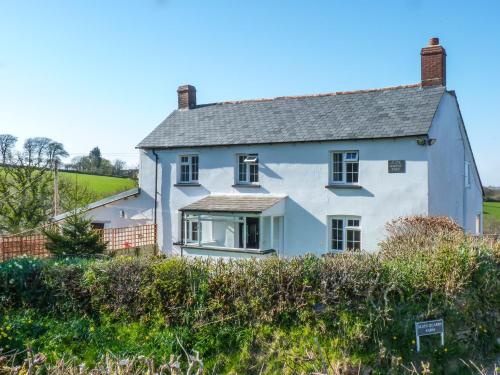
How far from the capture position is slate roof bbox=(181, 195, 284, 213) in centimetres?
1839

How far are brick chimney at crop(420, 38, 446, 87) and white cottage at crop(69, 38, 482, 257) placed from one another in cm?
4

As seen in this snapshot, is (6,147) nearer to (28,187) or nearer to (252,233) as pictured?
(28,187)

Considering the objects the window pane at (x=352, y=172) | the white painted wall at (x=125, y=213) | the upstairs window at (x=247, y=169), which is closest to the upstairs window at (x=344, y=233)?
the window pane at (x=352, y=172)

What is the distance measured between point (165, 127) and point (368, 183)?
11.2 m

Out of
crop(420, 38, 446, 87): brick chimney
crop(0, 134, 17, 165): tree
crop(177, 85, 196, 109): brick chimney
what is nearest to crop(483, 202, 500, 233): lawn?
crop(420, 38, 446, 87): brick chimney

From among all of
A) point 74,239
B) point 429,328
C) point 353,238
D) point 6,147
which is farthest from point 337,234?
point 6,147

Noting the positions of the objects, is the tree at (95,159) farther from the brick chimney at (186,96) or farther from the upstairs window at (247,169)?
the upstairs window at (247,169)

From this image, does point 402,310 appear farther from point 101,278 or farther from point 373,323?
point 101,278

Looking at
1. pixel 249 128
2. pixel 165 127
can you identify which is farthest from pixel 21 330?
pixel 165 127

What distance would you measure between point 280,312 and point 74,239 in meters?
10.5

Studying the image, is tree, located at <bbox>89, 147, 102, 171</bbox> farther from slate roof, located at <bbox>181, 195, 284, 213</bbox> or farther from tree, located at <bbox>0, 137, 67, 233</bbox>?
slate roof, located at <bbox>181, 195, 284, 213</bbox>

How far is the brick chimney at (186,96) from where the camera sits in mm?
24609

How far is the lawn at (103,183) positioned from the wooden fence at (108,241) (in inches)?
563

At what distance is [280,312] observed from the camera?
819 cm
